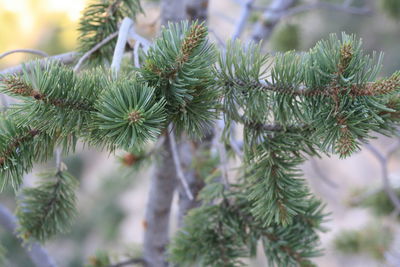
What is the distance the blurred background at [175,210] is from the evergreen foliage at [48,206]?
4 centimetres

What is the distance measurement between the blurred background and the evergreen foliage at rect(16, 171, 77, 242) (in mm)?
44

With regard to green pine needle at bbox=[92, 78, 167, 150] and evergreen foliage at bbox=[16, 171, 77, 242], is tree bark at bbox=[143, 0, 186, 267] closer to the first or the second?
evergreen foliage at bbox=[16, 171, 77, 242]

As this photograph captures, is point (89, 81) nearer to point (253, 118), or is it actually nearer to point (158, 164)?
point (253, 118)

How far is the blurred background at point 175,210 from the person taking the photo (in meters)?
1.37

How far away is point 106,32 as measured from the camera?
65 centimetres

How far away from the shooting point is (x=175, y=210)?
9.96 ft

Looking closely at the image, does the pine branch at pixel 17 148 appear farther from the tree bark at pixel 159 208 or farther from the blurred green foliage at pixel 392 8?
the blurred green foliage at pixel 392 8

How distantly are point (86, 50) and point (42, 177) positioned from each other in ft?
0.73

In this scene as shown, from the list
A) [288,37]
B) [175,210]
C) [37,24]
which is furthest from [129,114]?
[37,24]

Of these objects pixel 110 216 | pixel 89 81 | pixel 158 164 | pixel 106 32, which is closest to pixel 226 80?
pixel 89 81

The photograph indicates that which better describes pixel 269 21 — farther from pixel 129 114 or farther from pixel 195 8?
pixel 129 114

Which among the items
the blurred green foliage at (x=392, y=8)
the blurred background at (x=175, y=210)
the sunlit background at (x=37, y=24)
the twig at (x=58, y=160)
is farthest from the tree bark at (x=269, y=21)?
the sunlit background at (x=37, y=24)

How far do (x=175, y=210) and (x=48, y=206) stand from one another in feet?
7.96

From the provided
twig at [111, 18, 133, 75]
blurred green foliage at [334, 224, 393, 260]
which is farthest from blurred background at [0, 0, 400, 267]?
twig at [111, 18, 133, 75]
